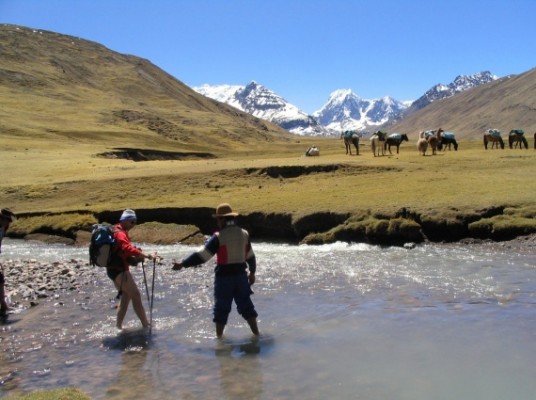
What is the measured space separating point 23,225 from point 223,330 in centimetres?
1955

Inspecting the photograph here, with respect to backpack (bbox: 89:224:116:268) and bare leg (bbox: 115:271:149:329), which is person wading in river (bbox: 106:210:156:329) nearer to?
bare leg (bbox: 115:271:149:329)

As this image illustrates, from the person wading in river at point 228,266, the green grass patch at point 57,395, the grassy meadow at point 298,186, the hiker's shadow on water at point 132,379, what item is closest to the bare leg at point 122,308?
the hiker's shadow on water at point 132,379

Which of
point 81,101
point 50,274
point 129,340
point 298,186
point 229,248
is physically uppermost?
point 81,101

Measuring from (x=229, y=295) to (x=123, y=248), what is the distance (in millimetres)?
2380

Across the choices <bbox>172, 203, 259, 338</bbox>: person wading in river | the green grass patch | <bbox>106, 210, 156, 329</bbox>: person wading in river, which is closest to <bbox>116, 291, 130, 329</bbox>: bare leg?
<bbox>106, 210, 156, 329</bbox>: person wading in river

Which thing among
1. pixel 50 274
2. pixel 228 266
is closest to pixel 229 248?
pixel 228 266

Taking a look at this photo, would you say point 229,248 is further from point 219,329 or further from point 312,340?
point 312,340

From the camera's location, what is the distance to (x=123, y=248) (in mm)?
11398

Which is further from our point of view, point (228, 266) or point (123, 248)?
point (123, 248)

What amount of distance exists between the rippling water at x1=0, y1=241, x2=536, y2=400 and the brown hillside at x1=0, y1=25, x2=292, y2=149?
70264mm

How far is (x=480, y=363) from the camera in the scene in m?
9.29

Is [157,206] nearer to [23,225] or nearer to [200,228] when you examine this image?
[200,228]

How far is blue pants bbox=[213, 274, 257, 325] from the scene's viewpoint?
35.9ft

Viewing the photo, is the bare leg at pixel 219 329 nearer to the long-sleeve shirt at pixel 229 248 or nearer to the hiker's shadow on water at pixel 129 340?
the long-sleeve shirt at pixel 229 248
